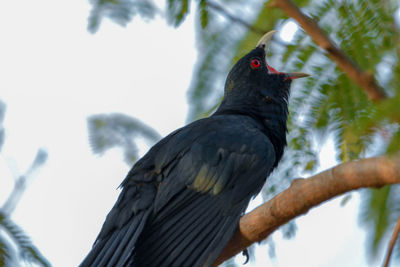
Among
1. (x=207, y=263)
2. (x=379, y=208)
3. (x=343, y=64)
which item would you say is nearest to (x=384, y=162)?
(x=379, y=208)

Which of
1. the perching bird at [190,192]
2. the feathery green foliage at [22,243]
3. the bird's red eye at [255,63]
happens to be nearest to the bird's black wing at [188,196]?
the perching bird at [190,192]

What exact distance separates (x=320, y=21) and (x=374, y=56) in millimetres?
392

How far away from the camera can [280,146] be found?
4266 mm

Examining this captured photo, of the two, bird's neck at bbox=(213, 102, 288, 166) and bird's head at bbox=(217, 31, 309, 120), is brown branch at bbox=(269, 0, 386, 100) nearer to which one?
bird's neck at bbox=(213, 102, 288, 166)

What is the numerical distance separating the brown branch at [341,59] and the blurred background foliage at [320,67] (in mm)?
59

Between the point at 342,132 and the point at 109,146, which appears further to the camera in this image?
the point at 109,146

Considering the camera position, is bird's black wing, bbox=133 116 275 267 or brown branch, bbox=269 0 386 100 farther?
bird's black wing, bbox=133 116 275 267

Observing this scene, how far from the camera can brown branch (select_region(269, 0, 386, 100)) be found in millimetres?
1995

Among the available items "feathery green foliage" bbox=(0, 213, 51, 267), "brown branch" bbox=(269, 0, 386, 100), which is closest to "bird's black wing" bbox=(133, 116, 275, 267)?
"feathery green foliage" bbox=(0, 213, 51, 267)

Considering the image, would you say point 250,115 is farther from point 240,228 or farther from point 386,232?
point 386,232

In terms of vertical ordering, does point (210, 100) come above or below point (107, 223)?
above

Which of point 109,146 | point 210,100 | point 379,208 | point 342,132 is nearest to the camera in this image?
point 379,208

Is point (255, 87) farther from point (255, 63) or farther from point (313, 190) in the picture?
point (313, 190)

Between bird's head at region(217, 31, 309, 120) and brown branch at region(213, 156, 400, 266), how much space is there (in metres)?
1.62
